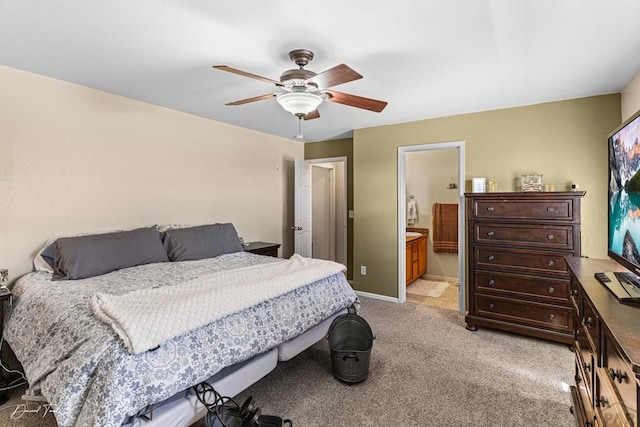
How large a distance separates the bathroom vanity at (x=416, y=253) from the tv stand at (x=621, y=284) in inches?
120

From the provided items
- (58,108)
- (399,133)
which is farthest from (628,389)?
(58,108)

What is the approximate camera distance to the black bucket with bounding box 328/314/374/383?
91.9 inches

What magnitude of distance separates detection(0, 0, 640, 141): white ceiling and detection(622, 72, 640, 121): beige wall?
0.07 m

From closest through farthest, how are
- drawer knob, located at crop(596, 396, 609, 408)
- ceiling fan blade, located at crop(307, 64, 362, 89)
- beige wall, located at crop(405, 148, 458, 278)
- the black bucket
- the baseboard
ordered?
drawer knob, located at crop(596, 396, 609, 408) < ceiling fan blade, located at crop(307, 64, 362, 89) < the black bucket < the baseboard < beige wall, located at crop(405, 148, 458, 278)

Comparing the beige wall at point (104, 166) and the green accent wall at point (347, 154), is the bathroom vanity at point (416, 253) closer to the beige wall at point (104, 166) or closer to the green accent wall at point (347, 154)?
the green accent wall at point (347, 154)

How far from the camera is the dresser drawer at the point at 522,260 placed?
116 inches

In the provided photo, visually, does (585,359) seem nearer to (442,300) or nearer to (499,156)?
(499,156)

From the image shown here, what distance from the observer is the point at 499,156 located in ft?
11.7

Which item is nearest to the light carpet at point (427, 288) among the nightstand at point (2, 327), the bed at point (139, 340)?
the bed at point (139, 340)

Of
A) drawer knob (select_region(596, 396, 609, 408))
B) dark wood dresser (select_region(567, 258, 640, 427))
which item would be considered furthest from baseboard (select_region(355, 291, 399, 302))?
drawer knob (select_region(596, 396, 609, 408))

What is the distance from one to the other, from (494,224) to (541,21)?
192 centimetres

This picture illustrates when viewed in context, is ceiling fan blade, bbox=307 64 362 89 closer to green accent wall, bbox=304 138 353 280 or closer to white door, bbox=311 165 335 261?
green accent wall, bbox=304 138 353 280

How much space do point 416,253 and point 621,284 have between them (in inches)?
146

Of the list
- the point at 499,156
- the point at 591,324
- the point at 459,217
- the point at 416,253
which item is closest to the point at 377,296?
the point at 416,253
